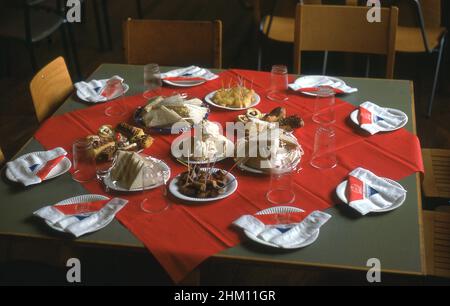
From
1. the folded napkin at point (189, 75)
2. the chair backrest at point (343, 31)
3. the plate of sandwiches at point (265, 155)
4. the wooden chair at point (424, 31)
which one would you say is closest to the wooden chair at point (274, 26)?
the wooden chair at point (424, 31)

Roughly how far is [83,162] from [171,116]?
1.19 feet

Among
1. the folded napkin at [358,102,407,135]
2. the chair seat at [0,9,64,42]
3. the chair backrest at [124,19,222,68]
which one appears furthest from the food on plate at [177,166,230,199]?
the chair seat at [0,9,64,42]

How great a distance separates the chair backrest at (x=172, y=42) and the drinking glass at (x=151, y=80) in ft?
1.51

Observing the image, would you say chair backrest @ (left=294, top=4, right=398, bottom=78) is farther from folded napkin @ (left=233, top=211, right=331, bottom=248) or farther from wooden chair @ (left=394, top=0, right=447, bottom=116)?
folded napkin @ (left=233, top=211, right=331, bottom=248)

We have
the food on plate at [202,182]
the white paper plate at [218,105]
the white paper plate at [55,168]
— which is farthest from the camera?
the white paper plate at [218,105]

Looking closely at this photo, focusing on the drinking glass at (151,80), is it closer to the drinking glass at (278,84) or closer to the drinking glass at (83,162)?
the drinking glass at (278,84)

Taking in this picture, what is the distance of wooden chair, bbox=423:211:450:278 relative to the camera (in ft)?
5.67

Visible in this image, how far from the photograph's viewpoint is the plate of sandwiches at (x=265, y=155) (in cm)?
165

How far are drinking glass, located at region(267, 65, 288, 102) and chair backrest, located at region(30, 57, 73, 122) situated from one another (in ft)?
2.72

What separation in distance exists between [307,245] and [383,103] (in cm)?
92

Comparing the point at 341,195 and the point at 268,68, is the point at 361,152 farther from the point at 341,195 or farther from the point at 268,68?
the point at 268,68

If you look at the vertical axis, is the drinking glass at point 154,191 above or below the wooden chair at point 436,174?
above

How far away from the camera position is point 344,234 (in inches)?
55.3

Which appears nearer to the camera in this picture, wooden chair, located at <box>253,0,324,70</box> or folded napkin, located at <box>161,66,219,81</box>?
folded napkin, located at <box>161,66,219,81</box>
